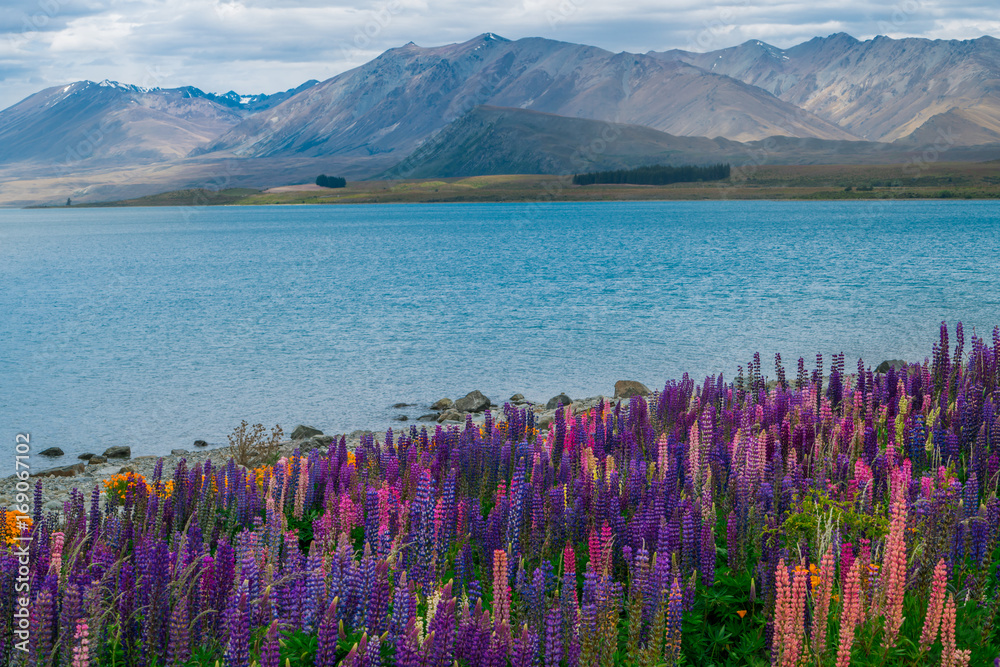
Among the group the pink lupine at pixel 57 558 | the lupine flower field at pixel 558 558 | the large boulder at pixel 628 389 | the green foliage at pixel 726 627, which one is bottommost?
the large boulder at pixel 628 389

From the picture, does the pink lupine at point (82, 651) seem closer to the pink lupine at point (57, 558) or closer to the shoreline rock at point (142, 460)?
the pink lupine at point (57, 558)

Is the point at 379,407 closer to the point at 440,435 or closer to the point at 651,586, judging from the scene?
the point at 440,435

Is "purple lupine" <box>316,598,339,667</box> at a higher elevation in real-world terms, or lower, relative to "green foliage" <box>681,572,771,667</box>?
higher

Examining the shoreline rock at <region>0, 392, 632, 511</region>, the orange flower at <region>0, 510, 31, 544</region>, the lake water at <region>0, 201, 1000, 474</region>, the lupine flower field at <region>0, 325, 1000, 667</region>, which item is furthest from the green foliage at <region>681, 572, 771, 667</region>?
the lake water at <region>0, 201, 1000, 474</region>

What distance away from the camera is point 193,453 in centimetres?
2264

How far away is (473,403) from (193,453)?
817 cm

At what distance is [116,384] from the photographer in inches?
1287

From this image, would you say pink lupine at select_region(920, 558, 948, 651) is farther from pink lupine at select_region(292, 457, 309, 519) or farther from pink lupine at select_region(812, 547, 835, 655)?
pink lupine at select_region(292, 457, 309, 519)

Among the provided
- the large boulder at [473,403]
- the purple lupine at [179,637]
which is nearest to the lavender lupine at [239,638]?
the purple lupine at [179,637]

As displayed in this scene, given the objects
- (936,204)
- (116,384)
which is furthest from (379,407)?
(936,204)

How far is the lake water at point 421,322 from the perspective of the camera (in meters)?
29.6

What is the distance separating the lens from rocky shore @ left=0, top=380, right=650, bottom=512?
18.2 meters

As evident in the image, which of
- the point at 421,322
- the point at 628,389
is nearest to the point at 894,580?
the point at 628,389

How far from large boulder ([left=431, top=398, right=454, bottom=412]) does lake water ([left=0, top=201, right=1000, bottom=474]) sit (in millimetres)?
677
